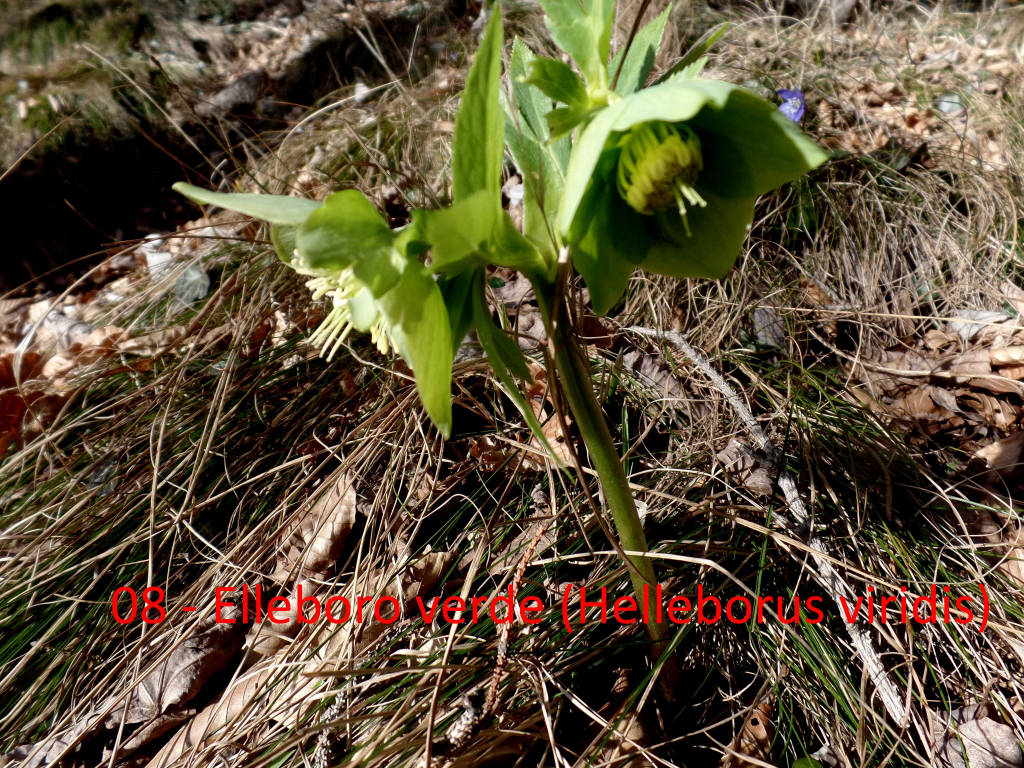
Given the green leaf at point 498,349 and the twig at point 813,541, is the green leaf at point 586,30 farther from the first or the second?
the twig at point 813,541

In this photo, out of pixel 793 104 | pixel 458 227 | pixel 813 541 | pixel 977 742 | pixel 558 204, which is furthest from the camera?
pixel 793 104

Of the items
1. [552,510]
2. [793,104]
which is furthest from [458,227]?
[793,104]

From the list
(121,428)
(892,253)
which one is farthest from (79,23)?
(892,253)

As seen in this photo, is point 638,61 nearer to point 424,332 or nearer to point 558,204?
point 558,204

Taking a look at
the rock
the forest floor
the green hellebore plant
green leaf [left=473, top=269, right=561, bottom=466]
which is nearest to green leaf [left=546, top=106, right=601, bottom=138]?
the green hellebore plant

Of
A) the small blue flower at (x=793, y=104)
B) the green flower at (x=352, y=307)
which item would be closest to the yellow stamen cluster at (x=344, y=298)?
the green flower at (x=352, y=307)

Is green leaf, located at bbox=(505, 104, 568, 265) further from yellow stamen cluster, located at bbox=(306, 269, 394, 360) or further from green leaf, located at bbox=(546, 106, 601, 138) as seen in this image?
yellow stamen cluster, located at bbox=(306, 269, 394, 360)
